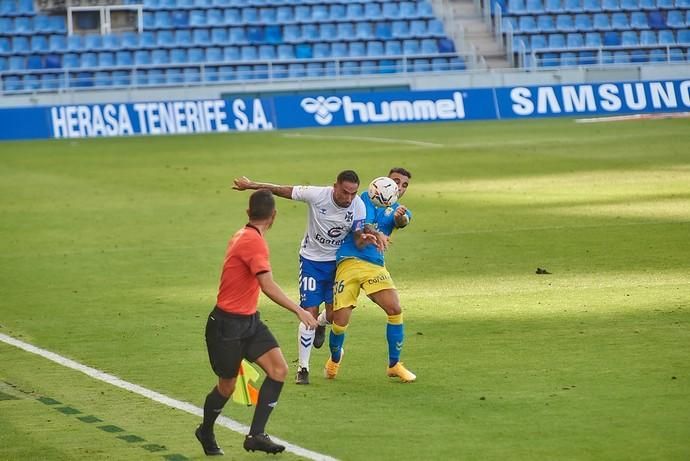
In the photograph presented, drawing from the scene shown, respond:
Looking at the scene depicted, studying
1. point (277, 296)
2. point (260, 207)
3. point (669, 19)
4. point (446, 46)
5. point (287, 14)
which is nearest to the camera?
point (277, 296)

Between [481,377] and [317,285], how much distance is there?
167cm

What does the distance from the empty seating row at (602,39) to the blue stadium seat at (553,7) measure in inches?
50.8

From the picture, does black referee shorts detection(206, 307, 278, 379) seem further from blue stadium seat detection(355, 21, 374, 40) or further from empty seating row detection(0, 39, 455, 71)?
blue stadium seat detection(355, 21, 374, 40)

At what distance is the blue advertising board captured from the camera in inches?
1837

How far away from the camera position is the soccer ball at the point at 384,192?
41.1ft

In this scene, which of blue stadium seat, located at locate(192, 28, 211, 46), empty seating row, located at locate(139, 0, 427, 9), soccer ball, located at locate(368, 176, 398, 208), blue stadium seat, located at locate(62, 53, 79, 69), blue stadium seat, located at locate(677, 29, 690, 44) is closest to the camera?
soccer ball, located at locate(368, 176, 398, 208)

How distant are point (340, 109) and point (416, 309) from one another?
32976mm

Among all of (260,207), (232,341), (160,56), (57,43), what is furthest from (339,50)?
(232,341)

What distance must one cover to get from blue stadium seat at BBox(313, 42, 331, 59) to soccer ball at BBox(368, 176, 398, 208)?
4251 cm

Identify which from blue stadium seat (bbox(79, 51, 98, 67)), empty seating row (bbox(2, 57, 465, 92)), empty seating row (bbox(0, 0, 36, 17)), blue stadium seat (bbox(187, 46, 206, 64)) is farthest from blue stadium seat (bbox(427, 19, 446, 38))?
empty seating row (bbox(0, 0, 36, 17))

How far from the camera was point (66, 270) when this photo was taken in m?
20.6

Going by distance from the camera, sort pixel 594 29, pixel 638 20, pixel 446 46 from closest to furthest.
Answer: pixel 446 46 → pixel 594 29 → pixel 638 20

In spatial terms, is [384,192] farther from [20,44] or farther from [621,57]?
[20,44]

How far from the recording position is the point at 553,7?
2306 inches
